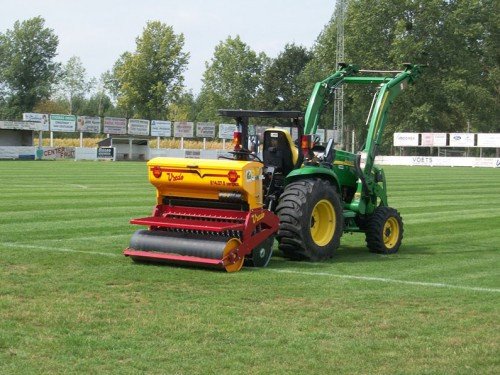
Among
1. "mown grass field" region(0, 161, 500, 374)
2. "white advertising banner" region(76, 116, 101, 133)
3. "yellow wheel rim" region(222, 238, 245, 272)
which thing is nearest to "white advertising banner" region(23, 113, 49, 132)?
"white advertising banner" region(76, 116, 101, 133)

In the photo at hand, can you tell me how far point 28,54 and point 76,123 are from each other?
43929 mm

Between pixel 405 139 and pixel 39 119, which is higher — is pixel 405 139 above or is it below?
below

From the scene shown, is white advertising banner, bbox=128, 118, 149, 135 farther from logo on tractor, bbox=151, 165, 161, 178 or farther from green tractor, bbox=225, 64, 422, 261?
logo on tractor, bbox=151, 165, 161, 178

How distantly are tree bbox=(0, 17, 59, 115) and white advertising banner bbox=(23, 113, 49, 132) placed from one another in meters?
41.2

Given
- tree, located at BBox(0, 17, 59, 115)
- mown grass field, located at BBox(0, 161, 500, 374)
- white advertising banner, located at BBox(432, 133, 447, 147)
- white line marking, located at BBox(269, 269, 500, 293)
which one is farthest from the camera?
tree, located at BBox(0, 17, 59, 115)

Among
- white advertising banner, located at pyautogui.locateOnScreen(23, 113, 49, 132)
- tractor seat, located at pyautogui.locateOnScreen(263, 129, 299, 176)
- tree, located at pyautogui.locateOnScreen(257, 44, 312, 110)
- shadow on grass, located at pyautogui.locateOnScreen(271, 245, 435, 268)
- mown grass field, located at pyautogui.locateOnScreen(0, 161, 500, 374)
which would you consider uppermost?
tree, located at pyautogui.locateOnScreen(257, 44, 312, 110)

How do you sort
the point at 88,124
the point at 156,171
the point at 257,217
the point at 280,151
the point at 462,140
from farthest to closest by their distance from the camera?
1. the point at 462,140
2. the point at 88,124
3. the point at 280,151
4. the point at 156,171
5. the point at 257,217

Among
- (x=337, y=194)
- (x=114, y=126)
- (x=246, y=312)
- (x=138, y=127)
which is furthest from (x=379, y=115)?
(x=138, y=127)

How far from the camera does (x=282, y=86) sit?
104688 millimetres

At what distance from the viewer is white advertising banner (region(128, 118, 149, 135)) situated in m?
78.6

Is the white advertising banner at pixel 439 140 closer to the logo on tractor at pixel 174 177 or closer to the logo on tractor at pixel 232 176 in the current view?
the logo on tractor at pixel 174 177

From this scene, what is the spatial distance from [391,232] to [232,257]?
3949 mm

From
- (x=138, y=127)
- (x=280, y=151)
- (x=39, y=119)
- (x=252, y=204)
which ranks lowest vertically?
(x=252, y=204)

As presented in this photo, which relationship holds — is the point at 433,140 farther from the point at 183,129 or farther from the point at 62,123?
the point at 62,123
